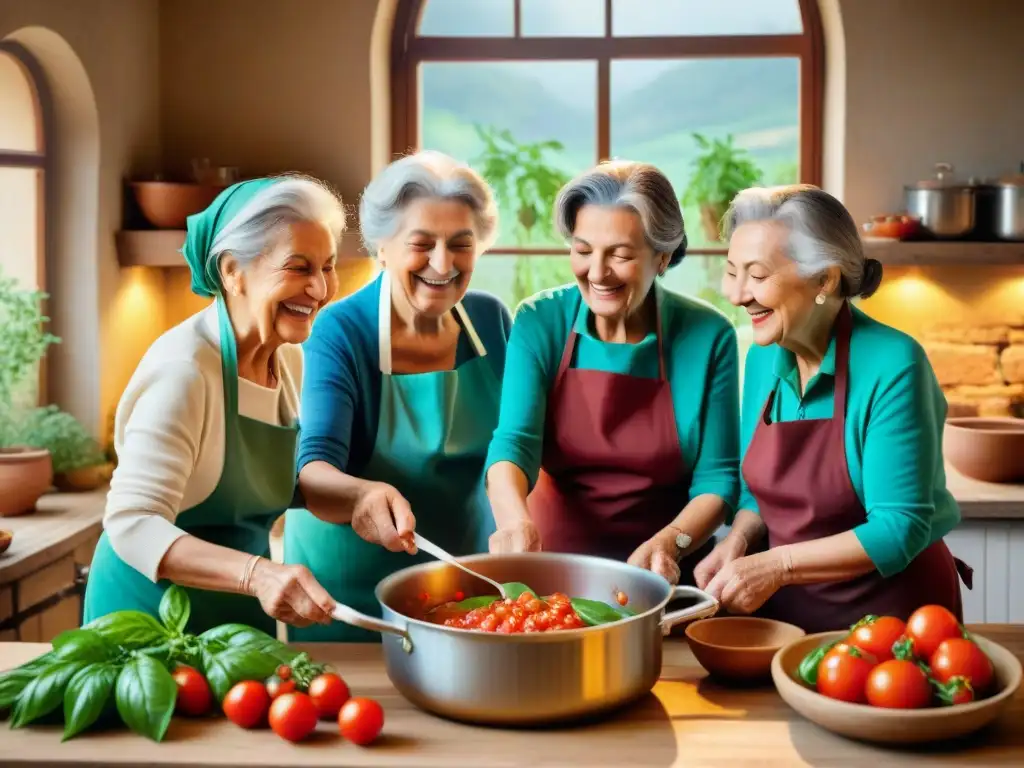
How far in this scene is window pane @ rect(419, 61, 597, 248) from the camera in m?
4.88

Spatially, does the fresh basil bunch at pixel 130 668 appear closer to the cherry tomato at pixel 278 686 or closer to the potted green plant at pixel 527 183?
the cherry tomato at pixel 278 686

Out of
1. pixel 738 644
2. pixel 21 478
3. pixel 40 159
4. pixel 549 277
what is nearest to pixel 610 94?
pixel 549 277

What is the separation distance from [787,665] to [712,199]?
3349 mm

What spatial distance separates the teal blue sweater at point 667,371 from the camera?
2.31 m

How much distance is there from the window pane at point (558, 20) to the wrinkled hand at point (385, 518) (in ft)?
10.1

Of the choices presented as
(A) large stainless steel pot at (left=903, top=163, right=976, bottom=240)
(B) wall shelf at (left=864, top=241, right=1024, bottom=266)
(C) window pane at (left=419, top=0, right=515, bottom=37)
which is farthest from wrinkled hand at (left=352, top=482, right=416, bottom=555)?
(C) window pane at (left=419, top=0, right=515, bottom=37)

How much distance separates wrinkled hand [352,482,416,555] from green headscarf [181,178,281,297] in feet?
1.47

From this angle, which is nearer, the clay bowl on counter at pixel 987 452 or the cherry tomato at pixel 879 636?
the cherry tomato at pixel 879 636

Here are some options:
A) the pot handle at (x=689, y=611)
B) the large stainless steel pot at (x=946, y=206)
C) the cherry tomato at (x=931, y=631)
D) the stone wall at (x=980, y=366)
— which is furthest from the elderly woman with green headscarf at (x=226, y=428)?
the stone wall at (x=980, y=366)

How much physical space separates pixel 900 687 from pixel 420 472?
1130 millimetres

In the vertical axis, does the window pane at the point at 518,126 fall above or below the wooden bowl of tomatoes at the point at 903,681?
above

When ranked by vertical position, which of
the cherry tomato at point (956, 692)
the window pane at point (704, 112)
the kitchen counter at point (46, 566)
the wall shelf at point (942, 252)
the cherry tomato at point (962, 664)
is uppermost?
the window pane at point (704, 112)

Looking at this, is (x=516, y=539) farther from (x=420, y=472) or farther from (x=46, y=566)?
(x=46, y=566)

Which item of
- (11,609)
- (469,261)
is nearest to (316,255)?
(469,261)
